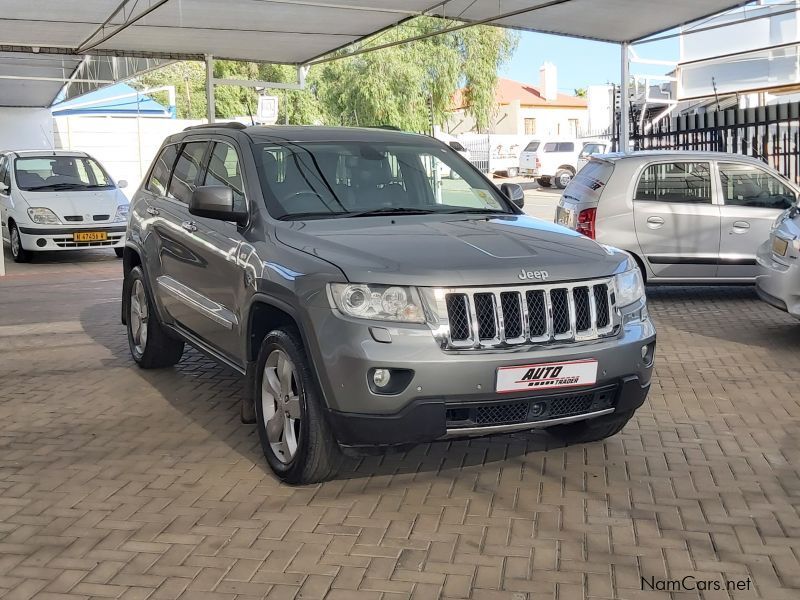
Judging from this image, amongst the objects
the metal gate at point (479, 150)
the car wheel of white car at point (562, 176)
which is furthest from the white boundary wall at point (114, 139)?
the metal gate at point (479, 150)

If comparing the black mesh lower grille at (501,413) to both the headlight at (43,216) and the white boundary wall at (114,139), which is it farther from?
the white boundary wall at (114,139)

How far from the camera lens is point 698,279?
35.9 ft

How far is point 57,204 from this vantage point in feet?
52.5

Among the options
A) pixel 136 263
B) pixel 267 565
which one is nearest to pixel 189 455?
pixel 267 565

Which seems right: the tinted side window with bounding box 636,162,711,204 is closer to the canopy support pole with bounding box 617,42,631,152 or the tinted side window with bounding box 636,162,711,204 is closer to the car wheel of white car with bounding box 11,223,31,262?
the canopy support pole with bounding box 617,42,631,152

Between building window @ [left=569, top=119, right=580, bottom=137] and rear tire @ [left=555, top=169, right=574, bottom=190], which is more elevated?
building window @ [left=569, top=119, right=580, bottom=137]

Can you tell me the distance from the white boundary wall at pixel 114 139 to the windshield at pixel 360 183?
80.9ft

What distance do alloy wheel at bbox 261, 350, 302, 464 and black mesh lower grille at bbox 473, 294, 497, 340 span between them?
90 cm

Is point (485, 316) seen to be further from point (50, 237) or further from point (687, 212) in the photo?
point (50, 237)

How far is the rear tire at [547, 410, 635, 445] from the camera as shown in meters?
5.25

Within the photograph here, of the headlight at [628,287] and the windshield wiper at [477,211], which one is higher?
the windshield wiper at [477,211]

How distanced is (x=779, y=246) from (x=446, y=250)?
192 inches

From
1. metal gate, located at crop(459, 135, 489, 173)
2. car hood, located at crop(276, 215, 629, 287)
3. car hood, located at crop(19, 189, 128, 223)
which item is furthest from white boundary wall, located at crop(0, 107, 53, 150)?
car hood, located at crop(276, 215, 629, 287)

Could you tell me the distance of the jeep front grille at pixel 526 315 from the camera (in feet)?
14.8
